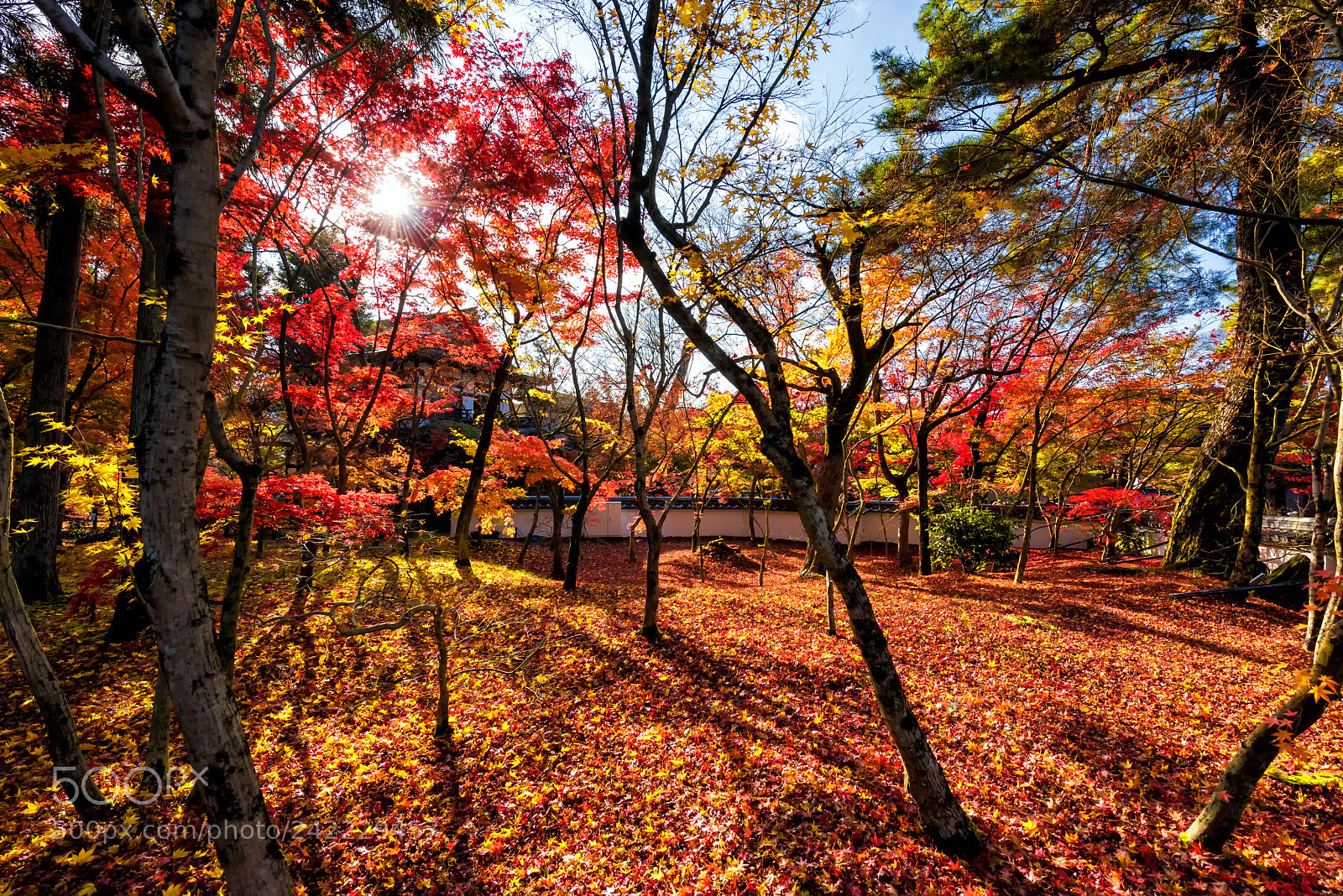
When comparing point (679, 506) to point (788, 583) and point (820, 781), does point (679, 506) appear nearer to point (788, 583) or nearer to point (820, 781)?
point (788, 583)

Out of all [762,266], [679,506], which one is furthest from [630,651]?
[679,506]

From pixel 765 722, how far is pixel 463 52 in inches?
337

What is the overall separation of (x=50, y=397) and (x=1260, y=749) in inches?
520

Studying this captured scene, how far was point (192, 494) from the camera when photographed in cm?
213

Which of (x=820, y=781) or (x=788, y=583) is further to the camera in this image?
(x=788, y=583)

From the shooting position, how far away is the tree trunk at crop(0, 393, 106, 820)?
9.43 feet

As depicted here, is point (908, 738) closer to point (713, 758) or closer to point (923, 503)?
point (713, 758)

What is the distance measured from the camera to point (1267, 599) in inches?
295

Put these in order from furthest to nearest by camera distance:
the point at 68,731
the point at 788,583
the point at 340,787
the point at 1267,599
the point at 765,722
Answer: the point at 788,583, the point at 1267,599, the point at 765,722, the point at 340,787, the point at 68,731

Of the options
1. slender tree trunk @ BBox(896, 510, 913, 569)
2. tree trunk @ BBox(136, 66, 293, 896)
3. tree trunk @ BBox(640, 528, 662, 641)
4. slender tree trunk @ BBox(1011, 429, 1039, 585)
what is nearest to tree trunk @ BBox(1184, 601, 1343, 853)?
tree trunk @ BBox(640, 528, 662, 641)

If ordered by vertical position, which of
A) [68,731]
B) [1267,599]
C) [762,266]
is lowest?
[68,731]

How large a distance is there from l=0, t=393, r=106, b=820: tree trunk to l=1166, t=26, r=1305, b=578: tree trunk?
911 centimetres

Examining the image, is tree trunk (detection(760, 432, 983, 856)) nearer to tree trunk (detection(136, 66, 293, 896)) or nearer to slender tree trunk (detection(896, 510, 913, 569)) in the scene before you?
tree trunk (detection(136, 66, 293, 896))

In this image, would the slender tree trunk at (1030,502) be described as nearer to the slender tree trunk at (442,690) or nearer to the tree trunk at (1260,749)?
the tree trunk at (1260,749)
